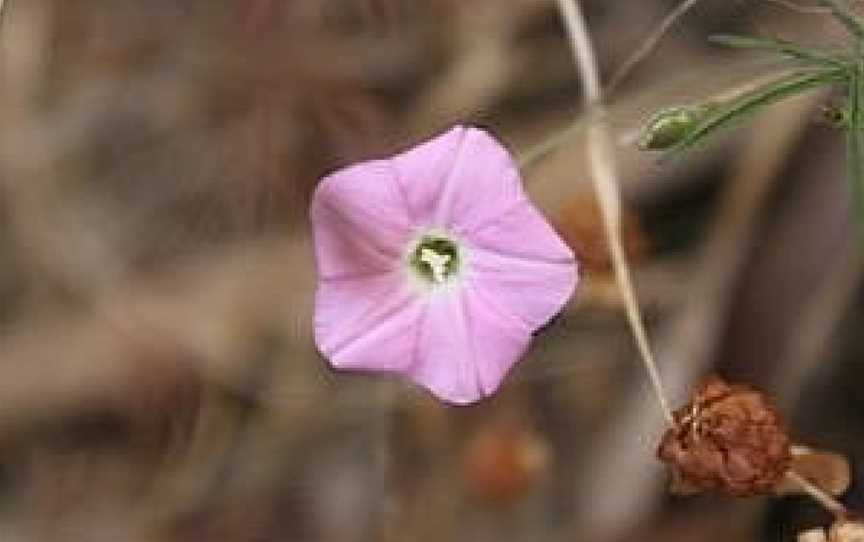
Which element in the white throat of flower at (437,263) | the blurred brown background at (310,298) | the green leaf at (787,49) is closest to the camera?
the green leaf at (787,49)

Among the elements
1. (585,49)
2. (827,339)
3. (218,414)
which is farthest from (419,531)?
(585,49)

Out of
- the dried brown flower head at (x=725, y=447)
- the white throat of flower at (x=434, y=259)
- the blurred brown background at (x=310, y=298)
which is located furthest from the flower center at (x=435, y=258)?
the blurred brown background at (x=310, y=298)

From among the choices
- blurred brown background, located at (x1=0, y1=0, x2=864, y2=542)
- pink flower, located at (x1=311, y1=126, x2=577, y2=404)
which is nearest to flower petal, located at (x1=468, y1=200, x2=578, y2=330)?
pink flower, located at (x1=311, y1=126, x2=577, y2=404)

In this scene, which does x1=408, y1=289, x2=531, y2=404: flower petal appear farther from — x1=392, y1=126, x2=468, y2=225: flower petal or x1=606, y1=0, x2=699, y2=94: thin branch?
x1=606, y1=0, x2=699, y2=94: thin branch

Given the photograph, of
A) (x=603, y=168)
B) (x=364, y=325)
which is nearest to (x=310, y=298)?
(x=603, y=168)

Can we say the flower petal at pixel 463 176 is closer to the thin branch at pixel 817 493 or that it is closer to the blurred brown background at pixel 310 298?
the thin branch at pixel 817 493

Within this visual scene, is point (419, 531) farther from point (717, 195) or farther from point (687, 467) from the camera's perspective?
point (687, 467)
